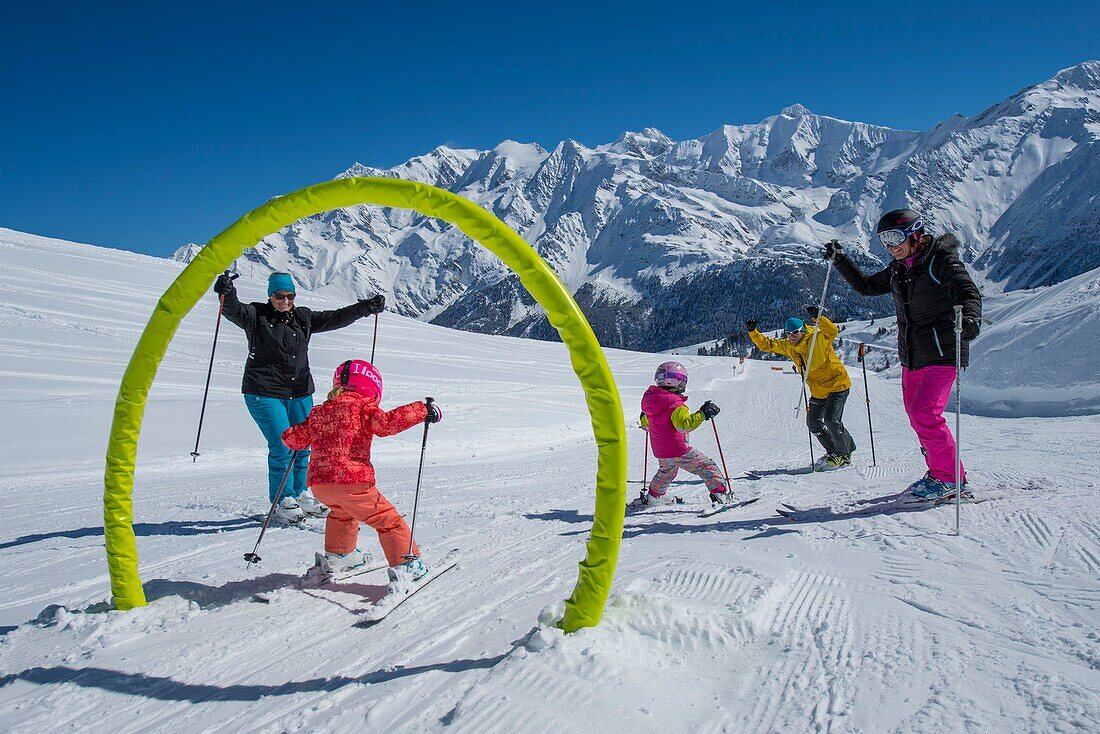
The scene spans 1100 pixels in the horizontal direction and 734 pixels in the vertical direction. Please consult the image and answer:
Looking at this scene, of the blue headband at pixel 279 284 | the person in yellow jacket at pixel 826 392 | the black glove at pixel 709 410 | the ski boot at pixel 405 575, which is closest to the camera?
the ski boot at pixel 405 575

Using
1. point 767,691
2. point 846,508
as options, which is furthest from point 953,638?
point 846,508

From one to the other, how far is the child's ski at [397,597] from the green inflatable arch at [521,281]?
119 centimetres

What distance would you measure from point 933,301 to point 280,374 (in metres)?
5.86

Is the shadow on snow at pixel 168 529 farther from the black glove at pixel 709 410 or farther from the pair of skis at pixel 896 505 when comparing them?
the pair of skis at pixel 896 505

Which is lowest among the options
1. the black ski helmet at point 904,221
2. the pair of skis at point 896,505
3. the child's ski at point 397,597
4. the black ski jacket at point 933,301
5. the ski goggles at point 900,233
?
the child's ski at point 397,597

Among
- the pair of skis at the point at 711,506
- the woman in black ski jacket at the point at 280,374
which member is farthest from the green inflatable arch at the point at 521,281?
the pair of skis at the point at 711,506

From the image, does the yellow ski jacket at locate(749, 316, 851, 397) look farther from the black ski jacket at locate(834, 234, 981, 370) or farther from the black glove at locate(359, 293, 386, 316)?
the black glove at locate(359, 293, 386, 316)

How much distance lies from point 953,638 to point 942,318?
10.2 ft

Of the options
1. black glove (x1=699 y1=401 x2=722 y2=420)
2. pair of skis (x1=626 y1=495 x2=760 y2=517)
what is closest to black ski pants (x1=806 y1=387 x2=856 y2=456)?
pair of skis (x1=626 y1=495 x2=760 y2=517)

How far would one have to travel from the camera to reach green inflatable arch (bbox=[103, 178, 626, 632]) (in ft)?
9.66

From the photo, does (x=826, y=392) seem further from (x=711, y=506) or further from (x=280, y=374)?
(x=280, y=374)

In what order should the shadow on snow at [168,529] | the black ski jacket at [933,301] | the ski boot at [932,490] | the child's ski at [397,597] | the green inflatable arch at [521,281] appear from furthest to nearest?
the shadow on snow at [168,529]
the ski boot at [932,490]
the black ski jacket at [933,301]
the child's ski at [397,597]
the green inflatable arch at [521,281]

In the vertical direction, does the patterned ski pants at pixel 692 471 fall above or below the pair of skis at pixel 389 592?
above

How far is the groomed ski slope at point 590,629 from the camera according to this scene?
2.33 meters
